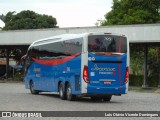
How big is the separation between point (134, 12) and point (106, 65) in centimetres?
4333

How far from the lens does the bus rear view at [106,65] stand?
23703mm

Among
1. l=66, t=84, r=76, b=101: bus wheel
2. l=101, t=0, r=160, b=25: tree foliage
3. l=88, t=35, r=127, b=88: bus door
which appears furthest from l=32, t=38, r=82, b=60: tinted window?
l=101, t=0, r=160, b=25: tree foliage

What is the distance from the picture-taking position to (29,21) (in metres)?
93.3

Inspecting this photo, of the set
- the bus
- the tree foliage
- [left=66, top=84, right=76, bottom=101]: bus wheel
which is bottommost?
[left=66, top=84, right=76, bottom=101]: bus wheel

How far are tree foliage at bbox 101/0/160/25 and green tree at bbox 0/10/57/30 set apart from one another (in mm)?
24142

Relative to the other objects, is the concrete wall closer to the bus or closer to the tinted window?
the tinted window

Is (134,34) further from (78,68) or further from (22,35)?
(78,68)

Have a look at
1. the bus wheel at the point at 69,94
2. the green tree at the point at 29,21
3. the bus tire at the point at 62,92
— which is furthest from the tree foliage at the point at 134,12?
the bus wheel at the point at 69,94

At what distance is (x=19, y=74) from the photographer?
65438 mm

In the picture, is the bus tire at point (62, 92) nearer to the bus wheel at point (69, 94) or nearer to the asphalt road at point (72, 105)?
the bus wheel at point (69, 94)

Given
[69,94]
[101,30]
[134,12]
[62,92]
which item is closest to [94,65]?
[69,94]

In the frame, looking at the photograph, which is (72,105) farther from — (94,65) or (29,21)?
(29,21)

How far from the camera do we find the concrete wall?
43406 millimetres

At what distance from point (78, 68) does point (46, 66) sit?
502 cm
